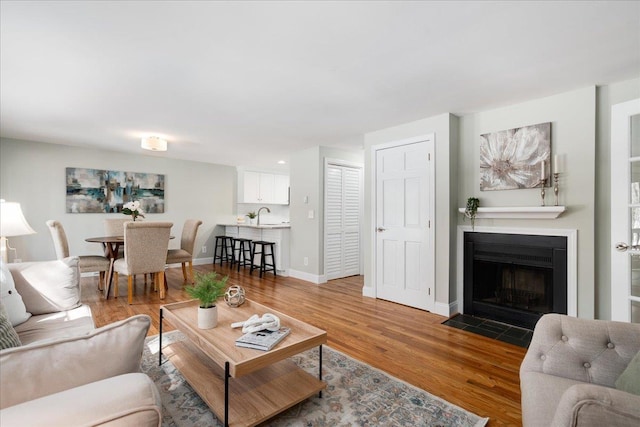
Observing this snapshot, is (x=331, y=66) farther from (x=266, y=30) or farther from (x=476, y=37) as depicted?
(x=476, y=37)

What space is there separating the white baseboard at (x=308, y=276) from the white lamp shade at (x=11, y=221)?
11.3 feet

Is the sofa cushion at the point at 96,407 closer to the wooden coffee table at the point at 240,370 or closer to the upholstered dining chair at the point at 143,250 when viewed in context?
the wooden coffee table at the point at 240,370

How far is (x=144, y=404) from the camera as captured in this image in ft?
2.41

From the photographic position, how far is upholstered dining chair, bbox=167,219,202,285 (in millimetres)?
4661

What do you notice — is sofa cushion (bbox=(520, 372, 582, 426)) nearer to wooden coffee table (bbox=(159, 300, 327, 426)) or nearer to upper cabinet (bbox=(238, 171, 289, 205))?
wooden coffee table (bbox=(159, 300, 327, 426))

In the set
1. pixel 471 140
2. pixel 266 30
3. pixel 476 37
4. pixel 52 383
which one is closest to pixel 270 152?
pixel 471 140

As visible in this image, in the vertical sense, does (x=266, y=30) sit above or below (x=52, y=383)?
above

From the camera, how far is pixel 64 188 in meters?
5.07

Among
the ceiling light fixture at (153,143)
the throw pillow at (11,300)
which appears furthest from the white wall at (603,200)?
the ceiling light fixture at (153,143)

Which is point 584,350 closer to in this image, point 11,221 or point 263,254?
point 11,221

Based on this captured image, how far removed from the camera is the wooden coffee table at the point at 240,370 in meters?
1.53

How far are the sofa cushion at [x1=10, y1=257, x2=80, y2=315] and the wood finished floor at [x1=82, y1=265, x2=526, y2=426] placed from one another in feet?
2.88

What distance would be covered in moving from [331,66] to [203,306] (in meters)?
1.90

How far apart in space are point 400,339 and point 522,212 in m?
1.67
